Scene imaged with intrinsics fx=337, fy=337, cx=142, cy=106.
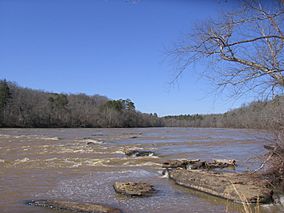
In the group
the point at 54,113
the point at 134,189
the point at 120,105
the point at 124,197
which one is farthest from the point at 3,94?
the point at 124,197

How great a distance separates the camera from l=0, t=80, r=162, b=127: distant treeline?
79.7 metres

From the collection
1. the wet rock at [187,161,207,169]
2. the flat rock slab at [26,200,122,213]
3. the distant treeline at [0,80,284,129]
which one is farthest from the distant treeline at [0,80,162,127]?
the flat rock slab at [26,200,122,213]

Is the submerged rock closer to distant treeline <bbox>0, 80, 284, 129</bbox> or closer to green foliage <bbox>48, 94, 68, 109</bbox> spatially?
distant treeline <bbox>0, 80, 284, 129</bbox>

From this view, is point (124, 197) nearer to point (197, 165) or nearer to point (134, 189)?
point (134, 189)

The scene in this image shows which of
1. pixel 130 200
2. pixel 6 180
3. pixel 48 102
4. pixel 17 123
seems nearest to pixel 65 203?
pixel 130 200

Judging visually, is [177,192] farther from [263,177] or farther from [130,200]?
[263,177]

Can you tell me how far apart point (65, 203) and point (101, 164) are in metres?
8.39

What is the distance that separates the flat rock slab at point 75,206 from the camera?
8.27m

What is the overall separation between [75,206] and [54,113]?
279 ft

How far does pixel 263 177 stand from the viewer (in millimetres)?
10789

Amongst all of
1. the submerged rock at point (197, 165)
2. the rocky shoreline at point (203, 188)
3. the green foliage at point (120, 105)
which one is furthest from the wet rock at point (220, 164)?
the green foliage at point (120, 105)

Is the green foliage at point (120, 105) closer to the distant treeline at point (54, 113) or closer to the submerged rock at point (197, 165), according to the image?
the distant treeline at point (54, 113)

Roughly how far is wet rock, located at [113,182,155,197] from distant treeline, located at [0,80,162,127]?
2815 inches

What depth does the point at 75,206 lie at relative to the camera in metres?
8.54
